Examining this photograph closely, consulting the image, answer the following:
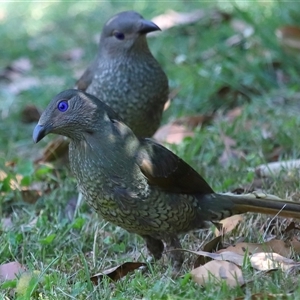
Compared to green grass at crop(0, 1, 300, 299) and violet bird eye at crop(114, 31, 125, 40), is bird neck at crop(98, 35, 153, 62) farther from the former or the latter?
green grass at crop(0, 1, 300, 299)

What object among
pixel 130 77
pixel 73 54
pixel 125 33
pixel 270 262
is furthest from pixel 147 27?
pixel 73 54

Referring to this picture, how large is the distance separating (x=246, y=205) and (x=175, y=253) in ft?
1.50

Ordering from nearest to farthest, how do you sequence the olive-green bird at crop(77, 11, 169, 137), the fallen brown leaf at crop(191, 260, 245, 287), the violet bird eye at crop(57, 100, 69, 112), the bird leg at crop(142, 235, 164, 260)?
the fallen brown leaf at crop(191, 260, 245, 287), the violet bird eye at crop(57, 100, 69, 112), the bird leg at crop(142, 235, 164, 260), the olive-green bird at crop(77, 11, 169, 137)

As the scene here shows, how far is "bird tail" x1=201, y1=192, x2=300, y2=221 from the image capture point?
12.7 feet

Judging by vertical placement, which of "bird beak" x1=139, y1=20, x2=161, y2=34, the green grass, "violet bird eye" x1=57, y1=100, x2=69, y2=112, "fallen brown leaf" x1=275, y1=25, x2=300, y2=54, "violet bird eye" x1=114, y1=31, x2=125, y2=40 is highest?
"violet bird eye" x1=57, y1=100, x2=69, y2=112

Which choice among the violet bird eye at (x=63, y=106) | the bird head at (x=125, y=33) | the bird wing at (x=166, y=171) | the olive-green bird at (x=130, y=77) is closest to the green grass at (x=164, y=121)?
the bird wing at (x=166, y=171)

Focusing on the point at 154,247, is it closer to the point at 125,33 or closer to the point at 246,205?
the point at 246,205

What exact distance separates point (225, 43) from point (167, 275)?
15.0 ft

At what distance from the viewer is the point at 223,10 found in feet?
29.3

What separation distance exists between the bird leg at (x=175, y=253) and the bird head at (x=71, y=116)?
2.31 feet

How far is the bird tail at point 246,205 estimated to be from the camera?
388 cm

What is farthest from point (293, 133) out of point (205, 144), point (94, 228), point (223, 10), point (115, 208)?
point (223, 10)

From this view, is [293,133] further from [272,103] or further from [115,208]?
[115,208]

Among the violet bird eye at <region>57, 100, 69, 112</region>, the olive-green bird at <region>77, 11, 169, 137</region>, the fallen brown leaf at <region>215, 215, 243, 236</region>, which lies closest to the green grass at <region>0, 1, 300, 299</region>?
the fallen brown leaf at <region>215, 215, 243, 236</region>
